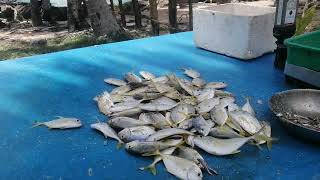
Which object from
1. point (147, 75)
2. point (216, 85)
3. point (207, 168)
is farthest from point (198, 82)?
point (207, 168)

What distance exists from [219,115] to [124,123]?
1.56 ft

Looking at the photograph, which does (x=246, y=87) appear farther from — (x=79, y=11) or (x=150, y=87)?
(x=79, y=11)

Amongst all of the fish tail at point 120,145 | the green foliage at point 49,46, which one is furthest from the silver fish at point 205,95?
the green foliage at point 49,46

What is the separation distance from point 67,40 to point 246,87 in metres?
6.99

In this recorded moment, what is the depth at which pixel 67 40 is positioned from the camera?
28.8 feet

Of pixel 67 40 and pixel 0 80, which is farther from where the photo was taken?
pixel 67 40

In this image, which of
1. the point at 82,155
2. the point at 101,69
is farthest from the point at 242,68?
the point at 82,155

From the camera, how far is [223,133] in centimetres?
175

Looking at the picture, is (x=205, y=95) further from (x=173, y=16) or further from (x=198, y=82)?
(x=173, y=16)

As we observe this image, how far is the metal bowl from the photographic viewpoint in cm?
173

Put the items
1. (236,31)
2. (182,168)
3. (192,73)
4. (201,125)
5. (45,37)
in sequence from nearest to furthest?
(182,168)
(201,125)
(192,73)
(236,31)
(45,37)

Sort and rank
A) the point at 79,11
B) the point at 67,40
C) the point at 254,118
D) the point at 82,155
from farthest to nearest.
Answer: the point at 79,11
the point at 67,40
the point at 254,118
the point at 82,155

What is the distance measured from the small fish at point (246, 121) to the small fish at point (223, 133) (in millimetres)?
60

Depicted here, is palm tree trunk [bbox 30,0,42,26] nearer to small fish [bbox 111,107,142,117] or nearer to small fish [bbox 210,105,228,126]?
small fish [bbox 111,107,142,117]
